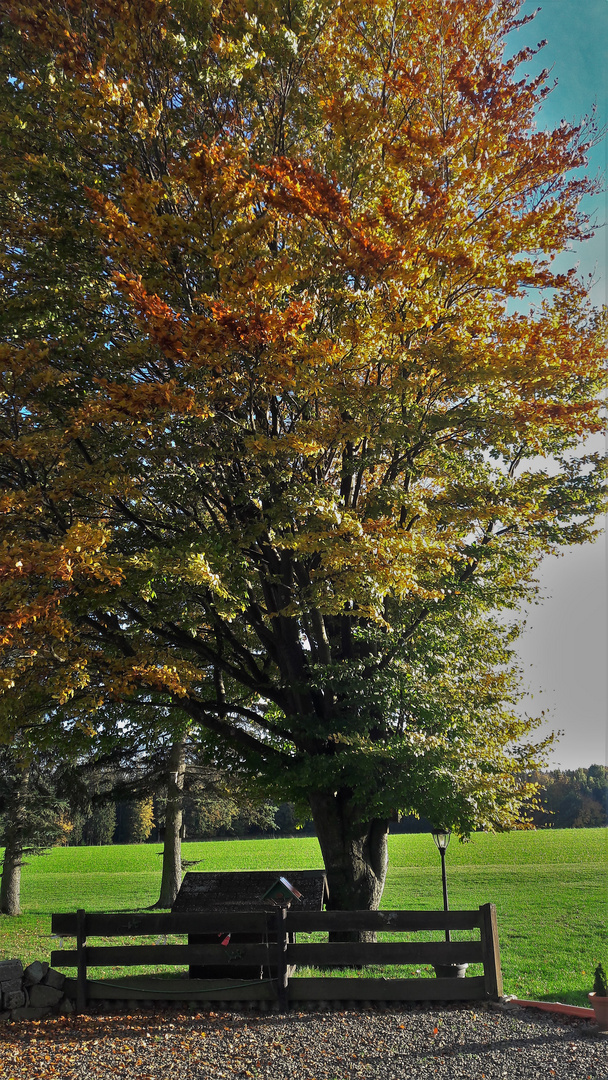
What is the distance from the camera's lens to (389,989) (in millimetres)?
7777

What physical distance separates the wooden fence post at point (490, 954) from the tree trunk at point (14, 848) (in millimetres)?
14716

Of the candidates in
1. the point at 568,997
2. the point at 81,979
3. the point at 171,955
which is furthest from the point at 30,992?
the point at 568,997

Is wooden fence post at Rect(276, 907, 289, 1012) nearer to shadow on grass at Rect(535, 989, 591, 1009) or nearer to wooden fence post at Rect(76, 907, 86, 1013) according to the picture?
wooden fence post at Rect(76, 907, 86, 1013)

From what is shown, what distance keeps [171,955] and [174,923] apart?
32 centimetres

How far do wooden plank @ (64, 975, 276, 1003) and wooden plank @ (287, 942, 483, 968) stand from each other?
0.46m

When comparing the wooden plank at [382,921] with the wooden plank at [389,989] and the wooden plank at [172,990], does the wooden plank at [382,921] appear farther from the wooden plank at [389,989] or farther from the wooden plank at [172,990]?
the wooden plank at [172,990]

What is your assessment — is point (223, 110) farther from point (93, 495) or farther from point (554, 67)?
point (93, 495)

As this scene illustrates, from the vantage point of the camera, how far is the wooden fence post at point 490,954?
7.63m

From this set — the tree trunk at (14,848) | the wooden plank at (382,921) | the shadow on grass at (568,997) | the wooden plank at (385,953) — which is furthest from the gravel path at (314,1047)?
the tree trunk at (14,848)

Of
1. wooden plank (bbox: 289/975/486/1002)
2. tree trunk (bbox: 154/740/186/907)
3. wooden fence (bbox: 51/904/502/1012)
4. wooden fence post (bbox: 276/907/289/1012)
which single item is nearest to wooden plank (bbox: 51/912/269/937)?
wooden fence (bbox: 51/904/502/1012)

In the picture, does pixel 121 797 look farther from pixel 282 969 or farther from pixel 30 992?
pixel 282 969

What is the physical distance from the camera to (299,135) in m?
8.64

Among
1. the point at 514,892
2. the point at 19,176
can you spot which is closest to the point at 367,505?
the point at 19,176

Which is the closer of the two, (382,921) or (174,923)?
(382,921)
